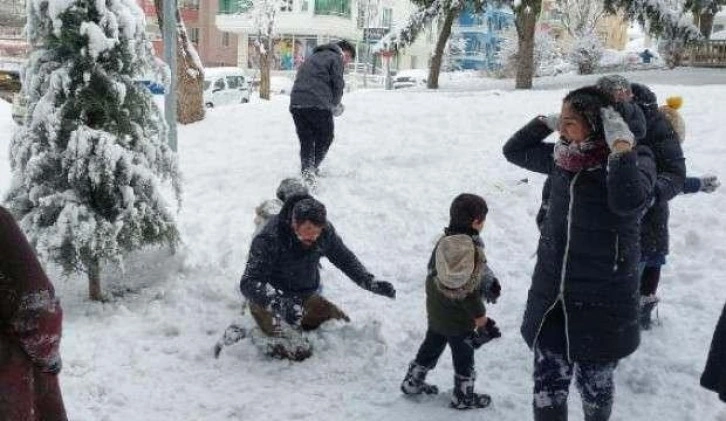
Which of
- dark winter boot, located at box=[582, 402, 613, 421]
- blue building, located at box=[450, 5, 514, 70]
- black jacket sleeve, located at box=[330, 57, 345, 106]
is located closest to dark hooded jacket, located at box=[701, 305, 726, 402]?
dark winter boot, located at box=[582, 402, 613, 421]

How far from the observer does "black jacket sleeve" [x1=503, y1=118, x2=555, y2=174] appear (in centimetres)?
351

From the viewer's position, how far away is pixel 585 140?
9.96 ft

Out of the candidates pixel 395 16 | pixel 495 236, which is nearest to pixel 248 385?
pixel 495 236

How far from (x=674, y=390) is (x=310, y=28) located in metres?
46.8

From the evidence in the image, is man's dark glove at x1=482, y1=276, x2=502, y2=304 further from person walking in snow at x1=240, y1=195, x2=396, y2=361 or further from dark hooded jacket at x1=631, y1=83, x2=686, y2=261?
dark hooded jacket at x1=631, y1=83, x2=686, y2=261

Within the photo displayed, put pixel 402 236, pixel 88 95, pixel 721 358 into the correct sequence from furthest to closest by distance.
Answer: pixel 402 236, pixel 88 95, pixel 721 358

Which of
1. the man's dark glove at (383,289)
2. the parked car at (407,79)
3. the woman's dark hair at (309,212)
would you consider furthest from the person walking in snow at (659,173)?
the parked car at (407,79)

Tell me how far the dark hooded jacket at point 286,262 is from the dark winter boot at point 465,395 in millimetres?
803

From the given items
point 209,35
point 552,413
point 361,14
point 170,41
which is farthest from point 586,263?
point 209,35

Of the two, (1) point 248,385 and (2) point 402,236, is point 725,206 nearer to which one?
(2) point 402,236

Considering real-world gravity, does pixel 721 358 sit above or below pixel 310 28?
below

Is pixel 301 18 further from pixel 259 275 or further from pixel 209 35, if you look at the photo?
pixel 259 275

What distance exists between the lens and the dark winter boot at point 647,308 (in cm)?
488

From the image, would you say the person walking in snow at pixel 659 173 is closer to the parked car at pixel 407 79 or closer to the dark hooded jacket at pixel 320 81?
the dark hooded jacket at pixel 320 81
